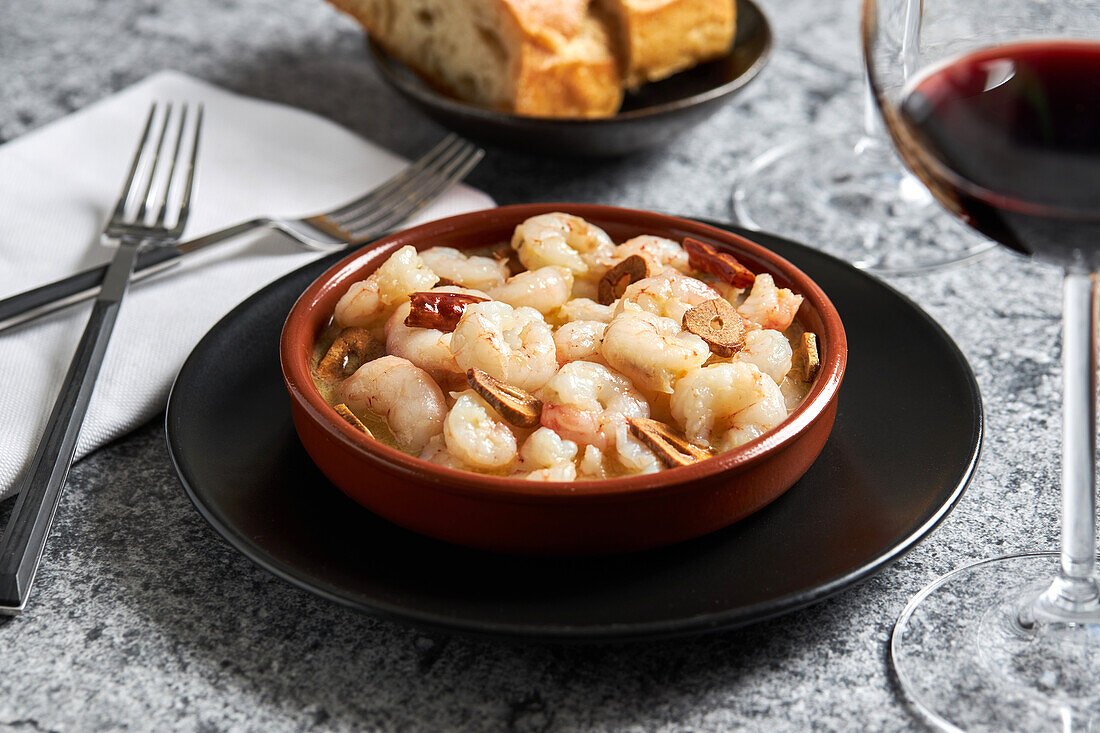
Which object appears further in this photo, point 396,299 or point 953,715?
point 396,299

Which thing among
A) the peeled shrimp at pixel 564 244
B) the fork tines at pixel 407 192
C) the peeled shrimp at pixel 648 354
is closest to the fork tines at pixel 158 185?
the fork tines at pixel 407 192

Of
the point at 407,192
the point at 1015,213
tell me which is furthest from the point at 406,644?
the point at 407,192

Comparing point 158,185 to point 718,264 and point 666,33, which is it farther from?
point 718,264

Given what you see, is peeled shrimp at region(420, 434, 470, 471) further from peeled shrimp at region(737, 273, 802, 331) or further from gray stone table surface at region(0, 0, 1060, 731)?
peeled shrimp at region(737, 273, 802, 331)

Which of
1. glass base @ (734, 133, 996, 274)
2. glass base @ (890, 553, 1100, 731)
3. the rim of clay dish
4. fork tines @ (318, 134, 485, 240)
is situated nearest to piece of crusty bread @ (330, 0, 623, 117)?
fork tines @ (318, 134, 485, 240)

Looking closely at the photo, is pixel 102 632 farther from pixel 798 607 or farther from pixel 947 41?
pixel 947 41

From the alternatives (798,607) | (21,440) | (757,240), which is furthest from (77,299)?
(798,607)
